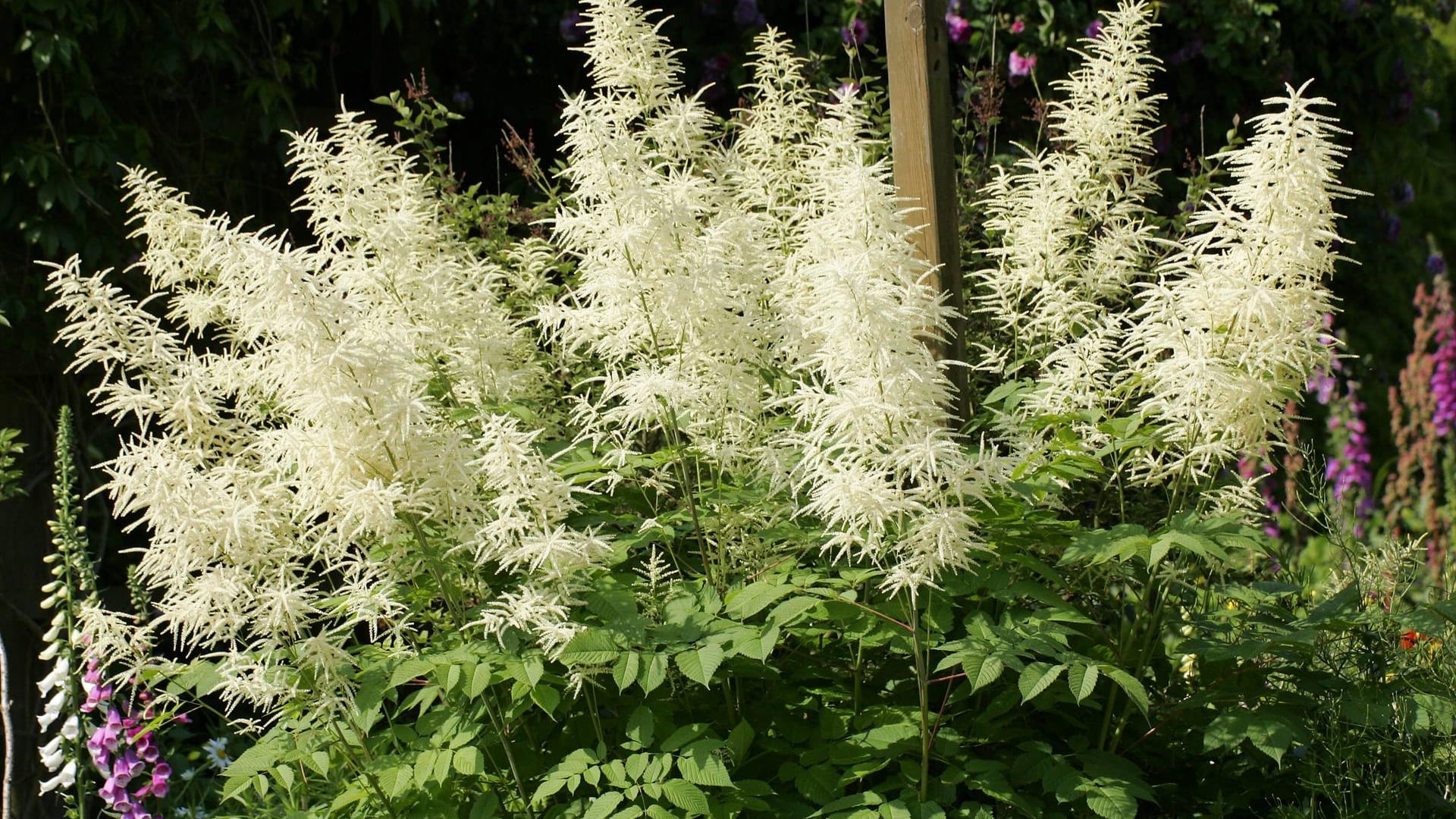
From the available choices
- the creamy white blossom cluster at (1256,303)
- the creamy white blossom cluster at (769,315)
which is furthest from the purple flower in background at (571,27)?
the creamy white blossom cluster at (1256,303)

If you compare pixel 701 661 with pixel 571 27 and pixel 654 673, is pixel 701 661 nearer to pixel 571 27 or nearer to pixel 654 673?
pixel 654 673

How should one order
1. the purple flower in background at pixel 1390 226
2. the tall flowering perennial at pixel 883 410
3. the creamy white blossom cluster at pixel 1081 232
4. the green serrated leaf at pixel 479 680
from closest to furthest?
the tall flowering perennial at pixel 883 410
the green serrated leaf at pixel 479 680
the creamy white blossom cluster at pixel 1081 232
the purple flower in background at pixel 1390 226

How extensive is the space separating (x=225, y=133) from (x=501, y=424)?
318 cm

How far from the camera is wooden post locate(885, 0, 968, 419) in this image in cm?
345

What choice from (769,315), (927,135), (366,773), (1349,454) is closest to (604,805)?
(366,773)

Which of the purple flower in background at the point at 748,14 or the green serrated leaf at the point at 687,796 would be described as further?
the purple flower in background at the point at 748,14

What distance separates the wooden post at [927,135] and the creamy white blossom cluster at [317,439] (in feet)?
3.67

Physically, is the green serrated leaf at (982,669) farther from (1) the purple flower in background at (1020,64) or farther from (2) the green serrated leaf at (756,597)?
(1) the purple flower in background at (1020,64)

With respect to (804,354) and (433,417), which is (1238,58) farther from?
(433,417)

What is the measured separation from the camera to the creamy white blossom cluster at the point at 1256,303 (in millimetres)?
2631

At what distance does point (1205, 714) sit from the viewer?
10.2 feet

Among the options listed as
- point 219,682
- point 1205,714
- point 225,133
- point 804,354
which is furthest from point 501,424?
point 225,133

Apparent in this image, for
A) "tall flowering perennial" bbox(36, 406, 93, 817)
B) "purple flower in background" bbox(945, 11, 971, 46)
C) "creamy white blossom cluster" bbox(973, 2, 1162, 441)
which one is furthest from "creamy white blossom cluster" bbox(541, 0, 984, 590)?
"purple flower in background" bbox(945, 11, 971, 46)

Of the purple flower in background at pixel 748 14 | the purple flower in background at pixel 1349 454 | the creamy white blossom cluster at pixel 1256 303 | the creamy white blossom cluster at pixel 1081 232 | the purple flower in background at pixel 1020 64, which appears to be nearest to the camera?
the creamy white blossom cluster at pixel 1256 303
